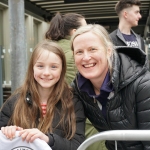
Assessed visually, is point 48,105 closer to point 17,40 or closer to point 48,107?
point 48,107

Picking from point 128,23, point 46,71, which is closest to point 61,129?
point 46,71

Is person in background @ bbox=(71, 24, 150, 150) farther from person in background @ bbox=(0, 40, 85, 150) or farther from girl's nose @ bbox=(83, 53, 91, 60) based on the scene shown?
person in background @ bbox=(0, 40, 85, 150)

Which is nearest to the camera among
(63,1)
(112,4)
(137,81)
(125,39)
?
(137,81)

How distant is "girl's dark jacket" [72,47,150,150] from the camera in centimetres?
186

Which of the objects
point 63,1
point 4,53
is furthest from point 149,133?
point 63,1

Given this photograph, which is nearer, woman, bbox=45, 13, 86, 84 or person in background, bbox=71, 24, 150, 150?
person in background, bbox=71, 24, 150, 150

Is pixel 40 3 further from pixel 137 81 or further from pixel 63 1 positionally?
pixel 137 81

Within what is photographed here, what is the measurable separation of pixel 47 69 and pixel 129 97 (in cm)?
63

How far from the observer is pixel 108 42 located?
2.04 m

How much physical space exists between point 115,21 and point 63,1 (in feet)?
13.4

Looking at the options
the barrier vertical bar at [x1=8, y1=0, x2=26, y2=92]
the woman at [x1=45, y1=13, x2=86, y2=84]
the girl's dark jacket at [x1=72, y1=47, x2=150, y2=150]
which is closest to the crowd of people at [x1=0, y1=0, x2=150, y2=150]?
the girl's dark jacket at [x1=72, y1=47, x2=150, y2=150]

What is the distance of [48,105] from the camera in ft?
6.93

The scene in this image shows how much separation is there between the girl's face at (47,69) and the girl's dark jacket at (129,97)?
349 millimetres

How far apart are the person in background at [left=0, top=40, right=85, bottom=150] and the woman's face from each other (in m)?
0.28
